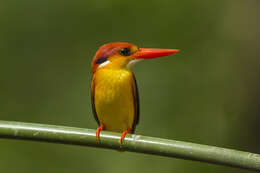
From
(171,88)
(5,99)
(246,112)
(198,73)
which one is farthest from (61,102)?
(246,112)

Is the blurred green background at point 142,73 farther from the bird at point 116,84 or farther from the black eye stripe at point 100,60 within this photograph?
the black eye stripe at point 100,60

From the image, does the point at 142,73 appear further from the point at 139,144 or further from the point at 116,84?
the point at 139,144

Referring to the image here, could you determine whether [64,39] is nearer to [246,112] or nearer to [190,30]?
[190,30]

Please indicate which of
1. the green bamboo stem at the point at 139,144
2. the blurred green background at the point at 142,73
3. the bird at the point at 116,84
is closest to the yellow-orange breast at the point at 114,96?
the bird at the point at 116,84

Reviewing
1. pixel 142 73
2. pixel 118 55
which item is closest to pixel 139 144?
pixel 118 55

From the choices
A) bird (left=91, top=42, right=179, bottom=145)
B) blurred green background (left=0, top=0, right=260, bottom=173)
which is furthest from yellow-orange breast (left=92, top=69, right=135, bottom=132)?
blurred green background (left=0, top=0, right=260, bottom=173)

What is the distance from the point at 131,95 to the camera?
2098 mm

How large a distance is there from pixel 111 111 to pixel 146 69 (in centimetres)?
138

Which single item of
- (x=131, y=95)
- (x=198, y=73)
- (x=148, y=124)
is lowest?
(x=148, y=124)

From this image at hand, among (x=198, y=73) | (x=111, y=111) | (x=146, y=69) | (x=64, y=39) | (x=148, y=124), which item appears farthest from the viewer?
(x=64, y=39)

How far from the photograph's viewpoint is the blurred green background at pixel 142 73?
10.5 feet

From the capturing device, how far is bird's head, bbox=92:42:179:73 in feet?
6.15

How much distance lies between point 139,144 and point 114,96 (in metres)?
0.88

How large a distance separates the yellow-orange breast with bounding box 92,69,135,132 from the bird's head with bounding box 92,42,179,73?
0.04 m
